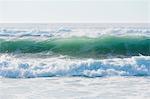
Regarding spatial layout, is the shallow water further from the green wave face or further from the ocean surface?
the green wave face

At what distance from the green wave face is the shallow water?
206mm

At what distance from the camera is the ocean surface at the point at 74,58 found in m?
3.15

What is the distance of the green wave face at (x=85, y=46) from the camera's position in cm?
319

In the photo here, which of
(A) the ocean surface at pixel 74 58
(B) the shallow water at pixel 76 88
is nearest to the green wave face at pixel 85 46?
(A) the ocean surface at pixel 74 58

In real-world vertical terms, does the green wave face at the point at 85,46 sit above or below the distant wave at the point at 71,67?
above

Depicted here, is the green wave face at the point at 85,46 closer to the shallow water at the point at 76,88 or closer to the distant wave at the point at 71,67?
the distant wave at the point at 71,67

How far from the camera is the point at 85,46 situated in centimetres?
319

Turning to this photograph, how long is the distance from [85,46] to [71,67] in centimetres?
20

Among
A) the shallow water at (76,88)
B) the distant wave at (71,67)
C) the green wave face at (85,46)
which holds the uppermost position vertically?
the green wave face at (85,46)

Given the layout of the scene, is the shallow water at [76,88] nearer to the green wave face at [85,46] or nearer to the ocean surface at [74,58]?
the ocean surface at [74,58]

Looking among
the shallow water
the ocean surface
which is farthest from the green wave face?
the shallow water

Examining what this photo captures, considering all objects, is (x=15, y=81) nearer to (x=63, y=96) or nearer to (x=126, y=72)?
(x=63, y=96)

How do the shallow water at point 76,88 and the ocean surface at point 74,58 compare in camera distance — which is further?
the ocean surface at point 74,58
